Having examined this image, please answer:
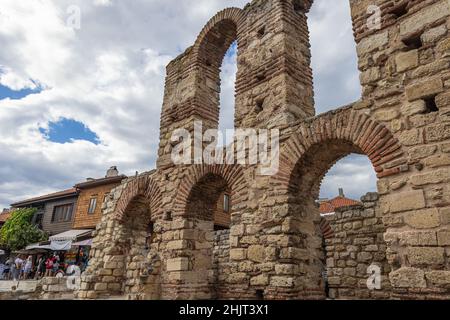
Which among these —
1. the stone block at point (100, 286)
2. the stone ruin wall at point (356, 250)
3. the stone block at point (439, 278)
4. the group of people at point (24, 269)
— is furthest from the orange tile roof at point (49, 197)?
the stone block at point (439, 278)

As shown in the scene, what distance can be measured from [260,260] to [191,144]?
3091mm

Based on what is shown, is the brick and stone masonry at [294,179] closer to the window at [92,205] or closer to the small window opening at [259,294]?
the small window opening at [259,294]

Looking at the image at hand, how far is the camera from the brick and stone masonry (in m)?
3.56

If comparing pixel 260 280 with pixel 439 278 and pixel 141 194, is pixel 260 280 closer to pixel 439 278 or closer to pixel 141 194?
pixel 439 278

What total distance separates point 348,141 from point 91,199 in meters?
19.4

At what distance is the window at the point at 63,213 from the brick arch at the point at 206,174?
18.3 m

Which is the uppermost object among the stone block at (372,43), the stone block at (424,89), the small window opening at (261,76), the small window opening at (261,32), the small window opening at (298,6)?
the small window opening at (298,6)

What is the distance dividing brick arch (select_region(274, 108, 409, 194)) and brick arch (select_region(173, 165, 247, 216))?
735 millimetres

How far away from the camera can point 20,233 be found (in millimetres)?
21141

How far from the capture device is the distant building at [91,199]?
1984 cm

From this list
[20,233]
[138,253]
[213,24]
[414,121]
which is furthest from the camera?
[20,233]

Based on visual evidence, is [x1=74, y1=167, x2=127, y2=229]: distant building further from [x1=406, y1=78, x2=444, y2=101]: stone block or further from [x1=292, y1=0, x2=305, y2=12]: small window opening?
[x1=406, y1=78, x2=444, y2=101]: stone block

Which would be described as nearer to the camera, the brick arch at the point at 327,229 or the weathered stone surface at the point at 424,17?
the weathered stone surface at the point at 424,17

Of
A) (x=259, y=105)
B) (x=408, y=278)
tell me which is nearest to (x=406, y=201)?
(x=408, y=278)
